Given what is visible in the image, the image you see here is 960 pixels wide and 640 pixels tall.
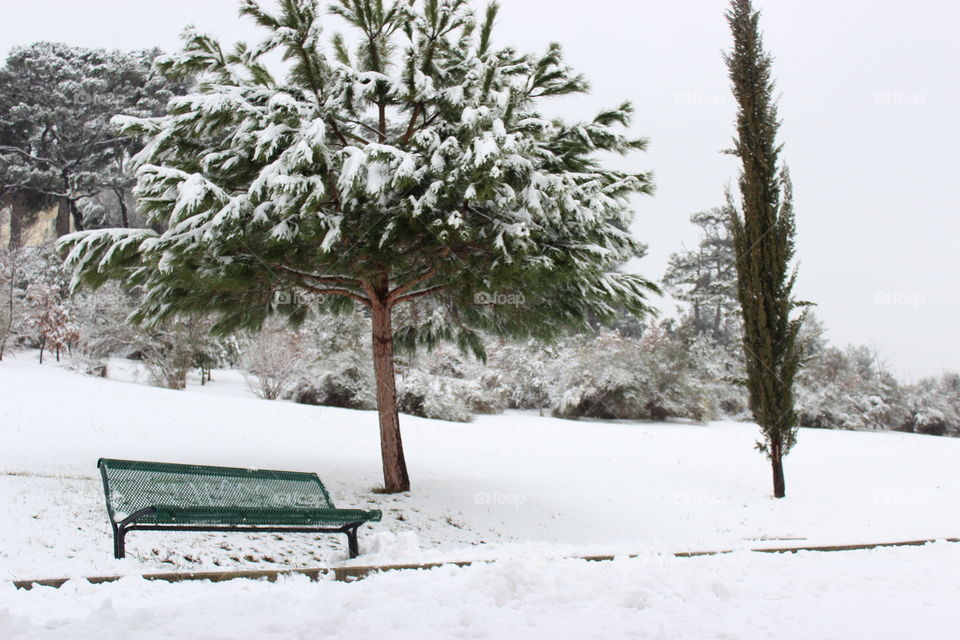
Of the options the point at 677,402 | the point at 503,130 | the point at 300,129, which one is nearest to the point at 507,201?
A: the point at 503,130

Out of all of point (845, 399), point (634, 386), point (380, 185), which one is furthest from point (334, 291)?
point (845, 399)

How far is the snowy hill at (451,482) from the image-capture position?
205 inches

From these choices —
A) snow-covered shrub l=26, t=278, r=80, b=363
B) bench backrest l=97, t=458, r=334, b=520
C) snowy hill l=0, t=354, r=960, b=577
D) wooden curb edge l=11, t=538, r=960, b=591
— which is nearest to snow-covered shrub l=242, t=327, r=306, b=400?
snowy hill l=0, t=354, r=960, b=577

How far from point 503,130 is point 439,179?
829mm

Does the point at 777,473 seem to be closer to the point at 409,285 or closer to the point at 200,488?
the point at 409,285

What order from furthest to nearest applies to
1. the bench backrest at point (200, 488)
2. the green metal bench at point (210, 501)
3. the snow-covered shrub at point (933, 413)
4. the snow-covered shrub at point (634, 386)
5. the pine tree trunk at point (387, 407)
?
the snow-covered shrub at point (933, 413), the snow-covered shrub at point (634, 386), the pine tree trunk at point (387, 407), the bench backrest at point (200, 488), the green metal bench at point (210, 501)

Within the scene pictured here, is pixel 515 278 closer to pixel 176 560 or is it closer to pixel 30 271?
pixel 176 560

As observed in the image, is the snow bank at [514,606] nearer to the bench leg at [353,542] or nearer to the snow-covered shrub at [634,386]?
the bench leg at [353,542]

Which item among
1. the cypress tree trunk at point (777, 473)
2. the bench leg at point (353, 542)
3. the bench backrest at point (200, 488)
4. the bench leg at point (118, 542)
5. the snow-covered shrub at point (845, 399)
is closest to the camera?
the bench leg at point (118, 542)

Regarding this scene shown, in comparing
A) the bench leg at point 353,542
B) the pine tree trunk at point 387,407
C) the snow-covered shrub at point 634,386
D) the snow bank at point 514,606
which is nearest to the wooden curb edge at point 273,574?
the snow bank at point 514,606

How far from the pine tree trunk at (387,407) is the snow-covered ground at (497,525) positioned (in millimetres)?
342

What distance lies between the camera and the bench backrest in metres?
4.55

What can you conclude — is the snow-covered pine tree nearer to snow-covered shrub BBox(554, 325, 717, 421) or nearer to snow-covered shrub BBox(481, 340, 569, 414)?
snow-covered shrub BBox(554, 325, 717, 421)

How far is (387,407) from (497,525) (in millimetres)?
2068
